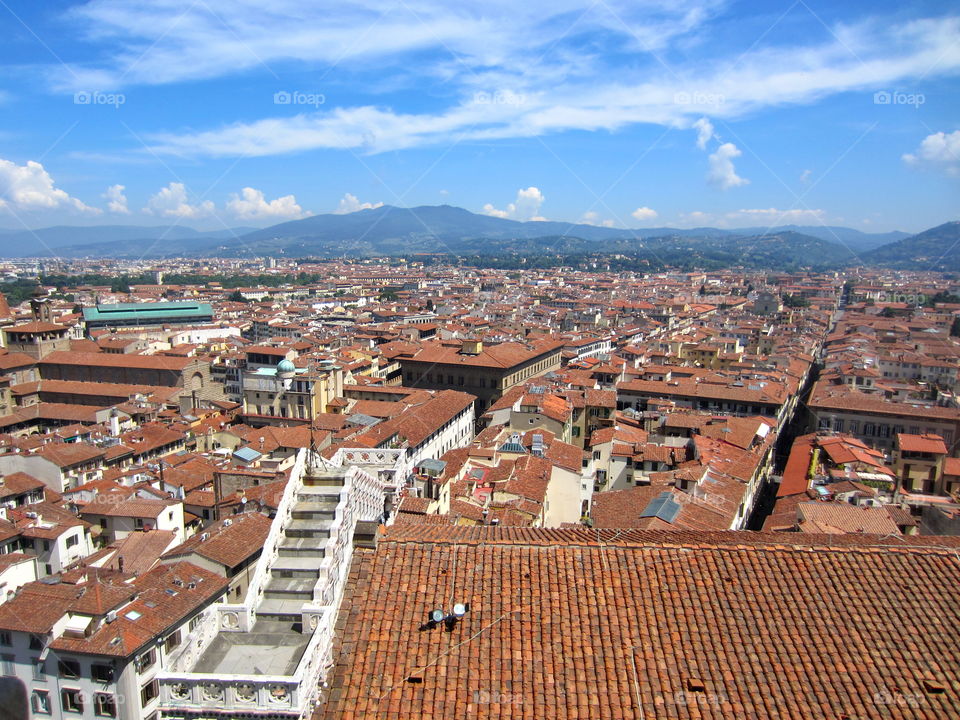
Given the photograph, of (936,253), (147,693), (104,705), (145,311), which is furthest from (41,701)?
(936,253)

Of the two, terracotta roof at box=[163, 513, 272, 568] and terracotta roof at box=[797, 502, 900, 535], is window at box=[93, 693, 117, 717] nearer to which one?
terracotta roof at box=[163, 513, 272, 568]

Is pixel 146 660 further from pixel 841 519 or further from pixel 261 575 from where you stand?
pixel 841 519

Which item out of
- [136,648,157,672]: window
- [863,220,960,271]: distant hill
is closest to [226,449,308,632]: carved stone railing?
[136,648,157,672]: window

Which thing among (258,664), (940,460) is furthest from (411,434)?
(258,664)

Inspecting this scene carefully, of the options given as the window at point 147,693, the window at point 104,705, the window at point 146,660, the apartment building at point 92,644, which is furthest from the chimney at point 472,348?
the window at point 104,705

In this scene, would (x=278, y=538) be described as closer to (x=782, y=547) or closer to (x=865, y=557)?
(x=782, y=547)
